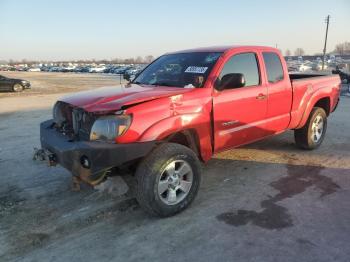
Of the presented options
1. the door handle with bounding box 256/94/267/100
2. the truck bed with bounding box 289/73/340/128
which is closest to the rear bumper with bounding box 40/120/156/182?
the door handle with bounding box 256/94/267/100

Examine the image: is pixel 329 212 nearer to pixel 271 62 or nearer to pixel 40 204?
pixel 271 62

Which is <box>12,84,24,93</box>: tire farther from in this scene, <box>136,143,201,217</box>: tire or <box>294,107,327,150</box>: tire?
<box>136,143,201,217</box>: tire

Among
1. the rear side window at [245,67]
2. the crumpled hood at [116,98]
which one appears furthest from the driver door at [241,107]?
the crumpled hood at [116,98]

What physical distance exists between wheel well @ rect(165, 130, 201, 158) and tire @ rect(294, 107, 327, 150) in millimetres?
2888

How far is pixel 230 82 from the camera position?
460cm

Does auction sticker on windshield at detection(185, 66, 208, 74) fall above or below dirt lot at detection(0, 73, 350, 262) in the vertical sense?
above

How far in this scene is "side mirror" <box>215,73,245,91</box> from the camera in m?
4.52

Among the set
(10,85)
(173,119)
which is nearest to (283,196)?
(173,119)

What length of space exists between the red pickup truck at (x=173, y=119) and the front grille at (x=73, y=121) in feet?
0.04

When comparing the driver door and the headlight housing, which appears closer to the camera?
the headlight housing

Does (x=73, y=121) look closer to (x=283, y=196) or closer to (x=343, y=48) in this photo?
(x=283, y=196)

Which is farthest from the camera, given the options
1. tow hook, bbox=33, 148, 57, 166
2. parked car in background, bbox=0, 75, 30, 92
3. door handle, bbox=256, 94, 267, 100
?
parked car in background, bbox=0, 75, 30, 92

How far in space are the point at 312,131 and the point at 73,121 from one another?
14.5 feet

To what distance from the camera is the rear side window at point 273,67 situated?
5.48 m
